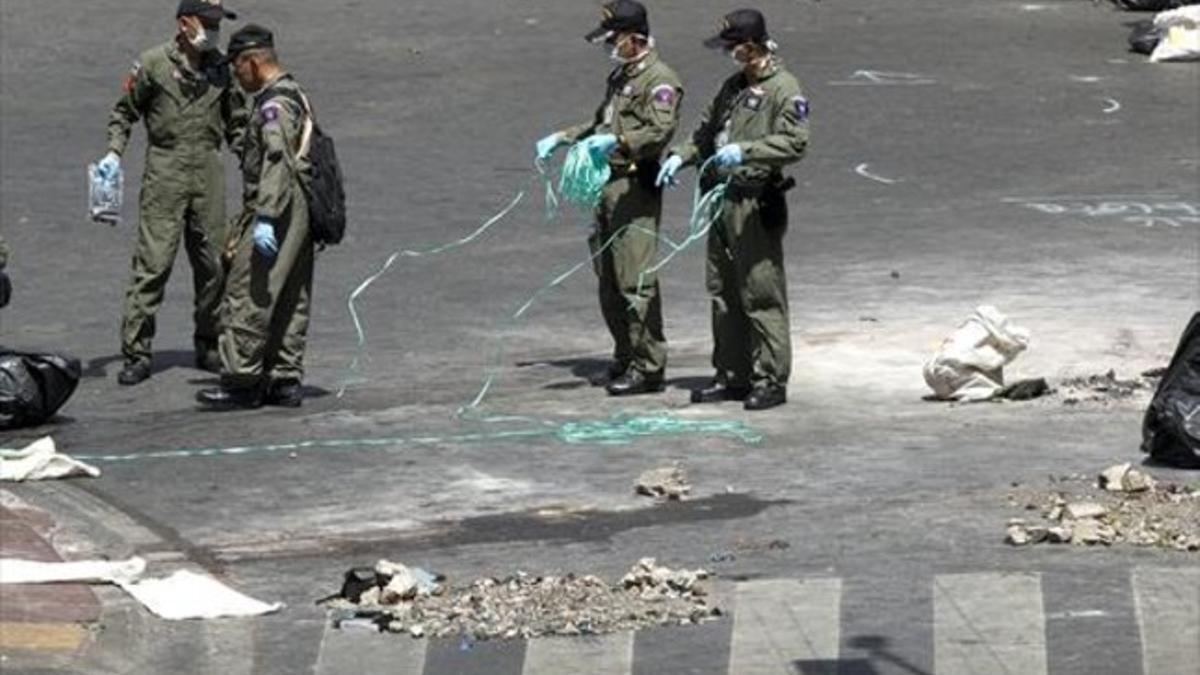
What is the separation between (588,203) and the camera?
50.5 feet

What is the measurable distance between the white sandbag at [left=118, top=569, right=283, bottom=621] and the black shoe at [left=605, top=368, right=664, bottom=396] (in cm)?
407

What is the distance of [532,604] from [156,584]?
1.48m

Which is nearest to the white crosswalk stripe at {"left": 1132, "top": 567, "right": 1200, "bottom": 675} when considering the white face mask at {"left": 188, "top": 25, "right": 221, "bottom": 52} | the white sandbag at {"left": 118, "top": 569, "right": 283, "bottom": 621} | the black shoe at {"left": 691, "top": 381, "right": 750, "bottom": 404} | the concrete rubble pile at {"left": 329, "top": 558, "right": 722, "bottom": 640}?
the concrete rubble pile at {"left": 329, "top": 558, "right": 722, "bottom": 640}

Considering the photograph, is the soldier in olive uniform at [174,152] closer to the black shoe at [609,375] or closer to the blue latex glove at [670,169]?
the black shoe at [609,375]

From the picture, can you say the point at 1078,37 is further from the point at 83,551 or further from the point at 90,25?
the point at 83,551

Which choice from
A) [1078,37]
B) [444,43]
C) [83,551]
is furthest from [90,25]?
[83,551]

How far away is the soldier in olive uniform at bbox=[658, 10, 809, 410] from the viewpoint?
14469 millimetres

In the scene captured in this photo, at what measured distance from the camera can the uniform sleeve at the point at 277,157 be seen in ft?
48.2

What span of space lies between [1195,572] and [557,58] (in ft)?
54.3

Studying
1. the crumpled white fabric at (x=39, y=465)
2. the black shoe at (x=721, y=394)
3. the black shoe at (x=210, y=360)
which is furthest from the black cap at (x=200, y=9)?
the black shoe at (x=721, y=394)

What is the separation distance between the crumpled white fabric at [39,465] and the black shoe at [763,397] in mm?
3194

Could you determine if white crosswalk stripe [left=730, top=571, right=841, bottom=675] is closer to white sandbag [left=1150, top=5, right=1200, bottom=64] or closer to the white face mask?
the white face mask

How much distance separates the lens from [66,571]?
38.1ft

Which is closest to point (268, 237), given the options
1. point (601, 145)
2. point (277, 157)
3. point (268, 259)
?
point (268, 259)
